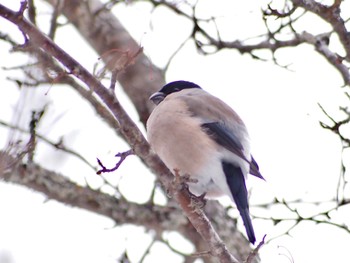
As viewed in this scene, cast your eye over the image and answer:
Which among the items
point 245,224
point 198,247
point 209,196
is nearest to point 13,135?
point 245,224

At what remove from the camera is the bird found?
14.3 ft

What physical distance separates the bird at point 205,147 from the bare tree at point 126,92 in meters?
0.33

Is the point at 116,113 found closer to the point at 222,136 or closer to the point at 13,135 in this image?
the point at 13,135

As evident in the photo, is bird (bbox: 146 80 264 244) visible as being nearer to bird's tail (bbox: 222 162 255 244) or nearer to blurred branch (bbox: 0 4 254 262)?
bird's tail (bbox: 222 162 255 244)

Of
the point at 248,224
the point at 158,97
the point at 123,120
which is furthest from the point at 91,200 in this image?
the point at 123,120

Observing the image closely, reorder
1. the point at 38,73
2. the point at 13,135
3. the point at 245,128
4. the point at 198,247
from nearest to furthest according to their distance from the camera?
the point at 13,135, the point at 38,73, the point at 245,128, the point at 198,247

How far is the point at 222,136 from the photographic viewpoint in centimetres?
450

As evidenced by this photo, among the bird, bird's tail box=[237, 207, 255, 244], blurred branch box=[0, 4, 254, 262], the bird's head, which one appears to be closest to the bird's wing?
the bird

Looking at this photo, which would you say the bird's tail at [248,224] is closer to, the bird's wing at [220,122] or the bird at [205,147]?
the bird at [205,147]

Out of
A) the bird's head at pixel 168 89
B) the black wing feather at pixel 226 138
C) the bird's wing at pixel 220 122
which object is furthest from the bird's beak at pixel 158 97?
the black wing feather at pixel 226 138

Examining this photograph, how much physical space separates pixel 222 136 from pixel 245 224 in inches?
30.8

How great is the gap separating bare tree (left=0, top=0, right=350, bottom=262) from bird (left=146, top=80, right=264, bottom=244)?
12.8 inches

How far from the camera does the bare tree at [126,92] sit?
9.37 feet

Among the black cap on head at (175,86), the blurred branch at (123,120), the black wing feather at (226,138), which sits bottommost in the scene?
the blurred branch at (123,120)
